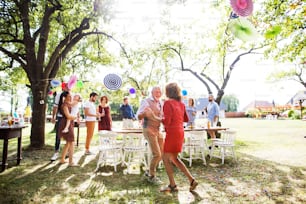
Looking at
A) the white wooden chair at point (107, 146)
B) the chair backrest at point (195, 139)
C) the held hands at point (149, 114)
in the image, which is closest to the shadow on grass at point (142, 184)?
the white wooden chair at point (107, 146)

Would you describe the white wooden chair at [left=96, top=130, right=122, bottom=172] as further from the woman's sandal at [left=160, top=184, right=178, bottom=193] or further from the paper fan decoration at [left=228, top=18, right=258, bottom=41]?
the paper fan decoration at [left=228, top=18, right=258, bottom=41]

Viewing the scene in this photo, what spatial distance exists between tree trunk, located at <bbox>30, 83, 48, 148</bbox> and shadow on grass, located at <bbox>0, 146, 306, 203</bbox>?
73.4 inches

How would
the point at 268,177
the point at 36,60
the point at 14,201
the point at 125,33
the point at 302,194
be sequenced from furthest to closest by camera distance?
the point at 125,33 < the point at 36,60 < the point at 268,177 < the point at 302,194 < the point at 14,201

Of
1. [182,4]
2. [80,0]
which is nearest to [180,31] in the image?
[182,4]

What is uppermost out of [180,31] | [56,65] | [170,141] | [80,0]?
[180,31]

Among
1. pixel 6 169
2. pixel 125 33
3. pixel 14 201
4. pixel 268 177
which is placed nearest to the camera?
pixel 14 201

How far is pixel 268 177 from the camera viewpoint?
15.0ft

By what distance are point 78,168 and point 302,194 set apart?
4231 mm

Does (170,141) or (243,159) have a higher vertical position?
(170,141)

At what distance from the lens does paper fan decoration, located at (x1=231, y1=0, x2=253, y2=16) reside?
1.46m

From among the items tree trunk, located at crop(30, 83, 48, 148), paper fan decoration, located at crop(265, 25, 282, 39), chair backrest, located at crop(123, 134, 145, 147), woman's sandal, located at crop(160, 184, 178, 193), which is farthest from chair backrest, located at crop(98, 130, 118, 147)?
paper fan decoration, located at crop(265, 25, 282, 39)

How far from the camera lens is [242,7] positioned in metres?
1.48

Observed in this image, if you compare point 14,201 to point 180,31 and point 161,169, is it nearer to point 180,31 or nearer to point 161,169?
point 161,169

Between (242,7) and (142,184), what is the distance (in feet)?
11.2
